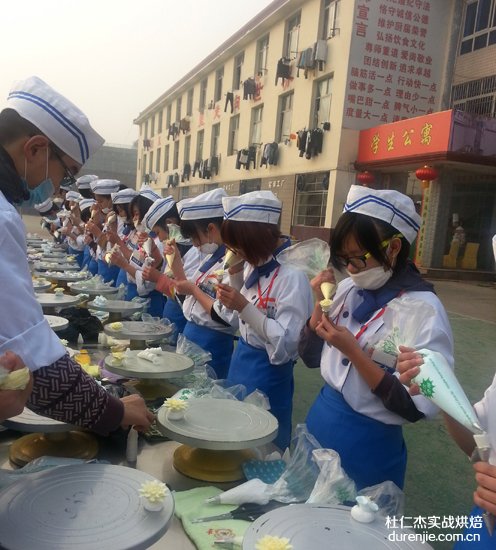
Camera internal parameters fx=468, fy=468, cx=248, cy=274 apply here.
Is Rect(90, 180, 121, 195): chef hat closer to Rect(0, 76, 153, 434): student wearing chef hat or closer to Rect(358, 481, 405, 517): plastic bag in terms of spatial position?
Rect(0, 76, 153, 434): student wearing chef hat

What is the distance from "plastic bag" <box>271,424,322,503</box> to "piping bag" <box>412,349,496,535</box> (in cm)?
48

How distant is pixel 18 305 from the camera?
3.84ft

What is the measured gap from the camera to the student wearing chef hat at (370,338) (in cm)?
170

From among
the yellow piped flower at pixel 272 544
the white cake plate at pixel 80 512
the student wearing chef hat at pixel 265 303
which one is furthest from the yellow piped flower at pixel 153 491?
the student wearing chef hat at pixel 265 303

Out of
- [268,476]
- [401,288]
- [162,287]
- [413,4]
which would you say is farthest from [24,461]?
[413,4]

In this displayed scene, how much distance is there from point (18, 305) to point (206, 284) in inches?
78.2

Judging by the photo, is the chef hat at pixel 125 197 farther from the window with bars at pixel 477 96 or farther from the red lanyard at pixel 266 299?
the window with bars at pixel 477 96

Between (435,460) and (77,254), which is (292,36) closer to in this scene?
(77,254)

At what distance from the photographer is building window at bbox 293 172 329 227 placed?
571 inches

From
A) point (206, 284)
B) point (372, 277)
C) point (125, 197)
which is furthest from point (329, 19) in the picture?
point (372, 277)

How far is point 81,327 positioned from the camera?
302 cm

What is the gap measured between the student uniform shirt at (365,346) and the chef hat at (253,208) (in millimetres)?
654

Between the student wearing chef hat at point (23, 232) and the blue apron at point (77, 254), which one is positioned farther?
the blue apron at point (77, 254)

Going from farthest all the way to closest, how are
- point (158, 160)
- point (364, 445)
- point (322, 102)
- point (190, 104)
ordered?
point (158, 160), point (190, 104), point (322, 102), point (364, 445)
